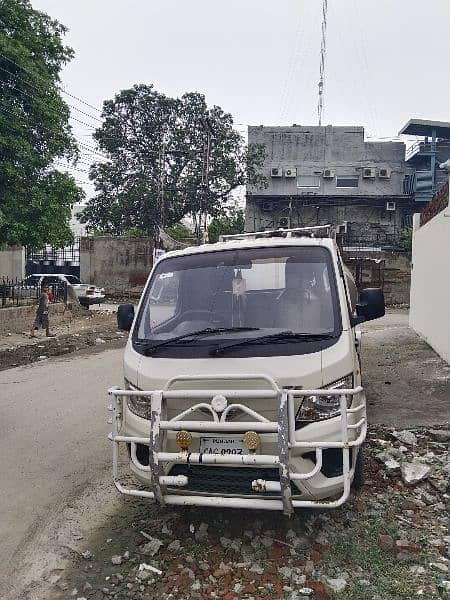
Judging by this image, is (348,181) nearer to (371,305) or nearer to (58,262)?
(58,262)

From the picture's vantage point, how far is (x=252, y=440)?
338 centimetres

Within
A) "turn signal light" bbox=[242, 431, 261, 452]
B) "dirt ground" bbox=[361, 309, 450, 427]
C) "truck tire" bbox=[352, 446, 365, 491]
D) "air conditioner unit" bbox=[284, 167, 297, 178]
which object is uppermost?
"air conditioner unit" bbox=[284, 167, 297, 178]

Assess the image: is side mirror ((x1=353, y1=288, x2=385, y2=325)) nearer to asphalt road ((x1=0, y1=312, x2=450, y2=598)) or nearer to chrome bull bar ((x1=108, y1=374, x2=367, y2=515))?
chrome bull bar ((x1=108, y1=374, x2=367, y2=515))

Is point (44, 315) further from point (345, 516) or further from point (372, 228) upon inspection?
point (372, 228)

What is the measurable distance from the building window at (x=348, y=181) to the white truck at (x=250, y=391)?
124ft

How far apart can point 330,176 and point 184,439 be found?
127 ft

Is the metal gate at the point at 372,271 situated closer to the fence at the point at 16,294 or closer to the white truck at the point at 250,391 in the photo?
the fence at the point at 16,294

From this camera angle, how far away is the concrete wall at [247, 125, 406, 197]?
40.5 meters

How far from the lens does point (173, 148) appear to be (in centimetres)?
3681

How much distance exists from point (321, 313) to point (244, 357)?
74cm

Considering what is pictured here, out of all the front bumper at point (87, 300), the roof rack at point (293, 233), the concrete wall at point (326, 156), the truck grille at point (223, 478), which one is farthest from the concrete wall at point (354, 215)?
the truck grille at point (223, 478)

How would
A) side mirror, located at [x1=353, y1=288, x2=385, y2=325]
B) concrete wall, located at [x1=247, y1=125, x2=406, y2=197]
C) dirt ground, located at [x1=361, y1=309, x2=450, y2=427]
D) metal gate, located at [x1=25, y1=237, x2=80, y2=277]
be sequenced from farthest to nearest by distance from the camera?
concrete wall, located at [x1=247, y1=125, x2=406, y2=197] < metal gate, located at [x1=25, y1=237, x2=80, y2=277] < dirt ground, located at [x1=361, y1=309, x2=450, y2=427] < side mirror, located at [x1=353, y1=288, x2=385, y2=325]

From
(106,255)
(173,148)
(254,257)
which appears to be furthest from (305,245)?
(173,148)

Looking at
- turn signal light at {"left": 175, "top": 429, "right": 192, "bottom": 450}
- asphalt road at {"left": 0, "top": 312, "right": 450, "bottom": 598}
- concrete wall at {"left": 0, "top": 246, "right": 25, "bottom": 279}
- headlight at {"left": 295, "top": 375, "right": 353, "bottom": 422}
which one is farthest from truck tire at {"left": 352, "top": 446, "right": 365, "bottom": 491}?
concrete wall at {"left": 0, "top": 246, "right": 25, "bottom": 279}
